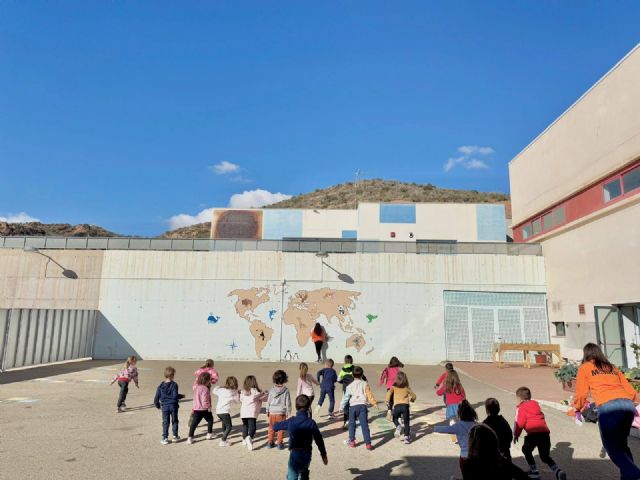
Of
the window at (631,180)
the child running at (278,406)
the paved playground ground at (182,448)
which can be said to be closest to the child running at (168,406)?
the paved playground ground at (182,448)

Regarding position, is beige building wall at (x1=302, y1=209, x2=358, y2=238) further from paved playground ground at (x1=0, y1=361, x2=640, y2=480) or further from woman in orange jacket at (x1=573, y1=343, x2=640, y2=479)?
woman in orange jacket at (x1=573, y1=343, x2=640, y2=479)

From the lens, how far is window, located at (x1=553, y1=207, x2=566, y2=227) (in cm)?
1777

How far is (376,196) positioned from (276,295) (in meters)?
59.9

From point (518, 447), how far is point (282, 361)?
A: 12701mm

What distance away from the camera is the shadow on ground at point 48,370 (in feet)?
40.4

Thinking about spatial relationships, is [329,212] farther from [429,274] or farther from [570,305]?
[570,305]

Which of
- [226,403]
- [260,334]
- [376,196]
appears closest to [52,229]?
[376,196]

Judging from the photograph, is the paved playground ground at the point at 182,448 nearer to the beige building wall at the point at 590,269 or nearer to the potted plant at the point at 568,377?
the potted plant at the point at 568,377

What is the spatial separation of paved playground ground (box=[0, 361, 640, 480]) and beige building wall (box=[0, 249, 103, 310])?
9174mm

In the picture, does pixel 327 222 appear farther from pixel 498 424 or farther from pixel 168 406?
pixel 498 424

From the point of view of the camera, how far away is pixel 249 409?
6.45m

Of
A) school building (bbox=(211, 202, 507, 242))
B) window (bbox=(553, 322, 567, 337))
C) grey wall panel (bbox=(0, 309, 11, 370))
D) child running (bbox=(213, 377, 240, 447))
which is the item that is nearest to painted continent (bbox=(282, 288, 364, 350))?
window (bbox=(553, 322, 567, 337))

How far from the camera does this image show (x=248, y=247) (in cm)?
1931

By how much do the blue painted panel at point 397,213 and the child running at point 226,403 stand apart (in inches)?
1141
